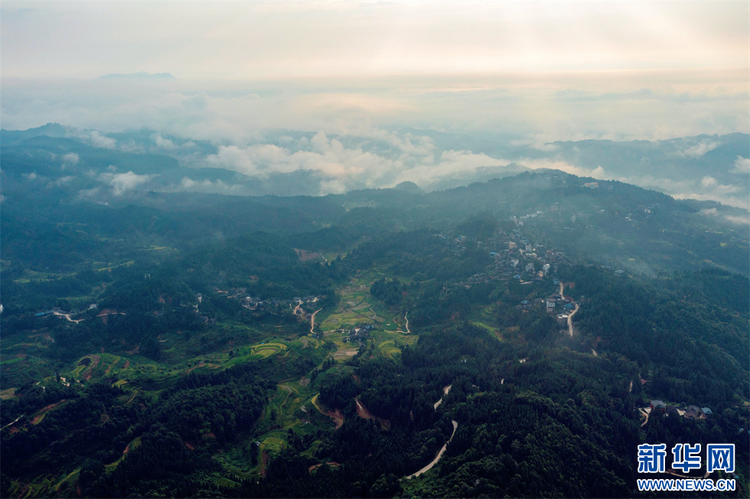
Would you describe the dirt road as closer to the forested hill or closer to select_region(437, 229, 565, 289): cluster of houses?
the forested hill

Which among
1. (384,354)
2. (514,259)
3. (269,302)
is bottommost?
(384,354)

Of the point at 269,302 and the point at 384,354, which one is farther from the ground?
the point at 269,302

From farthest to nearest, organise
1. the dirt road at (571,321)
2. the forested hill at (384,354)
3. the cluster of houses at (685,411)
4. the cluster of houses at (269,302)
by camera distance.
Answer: the cluster of houses at (269,302), the dirt road at (571,321), the cluster of houses at (685,411), the forested hill at (384,354)

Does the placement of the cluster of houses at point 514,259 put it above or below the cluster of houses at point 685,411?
above

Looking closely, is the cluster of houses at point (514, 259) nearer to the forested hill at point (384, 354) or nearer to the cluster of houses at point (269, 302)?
the forested hill at point (384, 354)

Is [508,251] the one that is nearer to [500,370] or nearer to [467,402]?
[500,370]

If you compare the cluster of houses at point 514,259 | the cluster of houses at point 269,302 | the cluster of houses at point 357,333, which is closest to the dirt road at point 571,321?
the cluster of houses at point 514,259

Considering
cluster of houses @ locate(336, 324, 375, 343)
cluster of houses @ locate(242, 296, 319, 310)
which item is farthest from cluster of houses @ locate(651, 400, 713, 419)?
cluster of houses @ locate(242, 296, 319, 310)

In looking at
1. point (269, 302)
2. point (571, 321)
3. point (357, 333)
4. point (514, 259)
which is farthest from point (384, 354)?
point (514, 259)

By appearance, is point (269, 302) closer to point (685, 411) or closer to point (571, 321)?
point (571, 321)

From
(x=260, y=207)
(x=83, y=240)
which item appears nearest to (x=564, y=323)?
(x=260, y=207)
